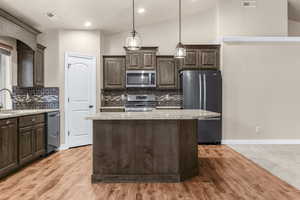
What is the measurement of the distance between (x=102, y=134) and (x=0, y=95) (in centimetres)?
277

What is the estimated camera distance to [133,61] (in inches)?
240

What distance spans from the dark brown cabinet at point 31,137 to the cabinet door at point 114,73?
197 cm

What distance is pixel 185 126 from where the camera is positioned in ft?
10.9

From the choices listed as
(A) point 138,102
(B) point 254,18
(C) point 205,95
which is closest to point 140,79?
(A) point 138,102

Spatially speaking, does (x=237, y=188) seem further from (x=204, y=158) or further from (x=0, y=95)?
(x=0, y=95)

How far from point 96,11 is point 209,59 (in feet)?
9.57

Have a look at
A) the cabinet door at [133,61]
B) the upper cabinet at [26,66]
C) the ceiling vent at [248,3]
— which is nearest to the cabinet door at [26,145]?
the upper cabinet at [26,66]

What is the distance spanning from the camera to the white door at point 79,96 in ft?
18.3

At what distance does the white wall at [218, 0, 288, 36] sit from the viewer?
590 centimetres

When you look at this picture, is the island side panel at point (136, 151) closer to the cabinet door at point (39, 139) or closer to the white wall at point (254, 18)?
the cabinet door at point (39, 139)

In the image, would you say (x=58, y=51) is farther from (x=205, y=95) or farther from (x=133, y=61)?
(x=205, y=95)

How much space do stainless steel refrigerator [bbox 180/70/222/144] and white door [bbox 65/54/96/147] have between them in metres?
2.29

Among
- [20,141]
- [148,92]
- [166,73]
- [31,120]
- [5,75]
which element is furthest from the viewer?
[148,92]

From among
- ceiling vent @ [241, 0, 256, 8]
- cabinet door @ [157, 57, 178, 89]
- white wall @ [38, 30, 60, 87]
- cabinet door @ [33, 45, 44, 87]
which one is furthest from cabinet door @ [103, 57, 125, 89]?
ceiling vent @ [241, 0, 256, 8]
